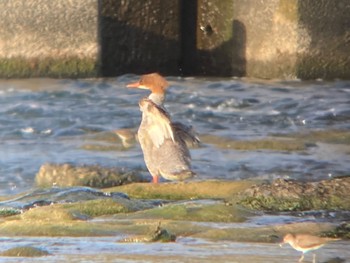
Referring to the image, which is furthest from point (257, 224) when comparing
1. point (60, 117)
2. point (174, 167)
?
point (60, 117)

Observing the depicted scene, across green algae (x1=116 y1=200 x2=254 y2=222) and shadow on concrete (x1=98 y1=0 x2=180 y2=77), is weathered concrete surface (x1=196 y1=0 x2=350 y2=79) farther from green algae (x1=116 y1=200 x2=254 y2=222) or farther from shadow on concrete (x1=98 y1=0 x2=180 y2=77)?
green algae (x1=116 y1=200 x2=254 y2=222)

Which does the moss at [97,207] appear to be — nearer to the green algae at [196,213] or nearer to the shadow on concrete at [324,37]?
the green algae at [196,213]

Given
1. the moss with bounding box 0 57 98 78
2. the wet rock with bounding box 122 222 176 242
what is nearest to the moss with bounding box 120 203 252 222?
the wet rock with bounding box 122 222 176 242

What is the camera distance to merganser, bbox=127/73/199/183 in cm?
738

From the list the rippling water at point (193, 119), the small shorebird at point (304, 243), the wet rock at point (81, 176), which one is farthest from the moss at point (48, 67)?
the small shorebird at point (304, 243)

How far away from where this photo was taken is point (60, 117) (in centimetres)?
1120

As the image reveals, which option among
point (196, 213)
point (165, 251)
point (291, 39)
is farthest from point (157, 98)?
point (291, 39)

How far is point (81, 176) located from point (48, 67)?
5513 mm

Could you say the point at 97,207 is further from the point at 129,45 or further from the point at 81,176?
the point at 129,45

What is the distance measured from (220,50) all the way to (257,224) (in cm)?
767

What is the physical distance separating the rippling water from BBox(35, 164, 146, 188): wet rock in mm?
212

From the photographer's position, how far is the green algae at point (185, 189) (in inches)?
293

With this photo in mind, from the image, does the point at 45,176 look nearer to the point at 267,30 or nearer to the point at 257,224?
the point at 257,224

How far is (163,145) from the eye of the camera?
7535 mm
